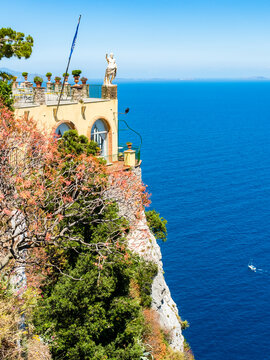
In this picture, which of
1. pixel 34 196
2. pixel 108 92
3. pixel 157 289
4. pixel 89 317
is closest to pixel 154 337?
pixel 157 289

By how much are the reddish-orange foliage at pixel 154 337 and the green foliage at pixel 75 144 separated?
12.1 meters

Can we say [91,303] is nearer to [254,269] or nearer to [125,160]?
[125,160]

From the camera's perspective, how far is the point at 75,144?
28562mm

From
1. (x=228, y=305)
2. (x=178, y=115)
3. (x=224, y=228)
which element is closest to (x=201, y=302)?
(x=228, y=305)

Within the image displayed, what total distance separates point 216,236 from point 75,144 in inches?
1680

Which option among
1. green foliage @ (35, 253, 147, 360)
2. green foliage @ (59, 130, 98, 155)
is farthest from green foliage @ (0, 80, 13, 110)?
green foliage @ (35, 253, 147, 360)

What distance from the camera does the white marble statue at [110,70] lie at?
125 ft

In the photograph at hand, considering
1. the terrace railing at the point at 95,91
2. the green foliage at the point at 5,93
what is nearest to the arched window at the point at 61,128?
the terrace railing at the point at 95,91

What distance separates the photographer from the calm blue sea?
46.2 metres

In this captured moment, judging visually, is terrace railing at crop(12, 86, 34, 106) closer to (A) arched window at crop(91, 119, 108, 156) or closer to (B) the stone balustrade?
(B) the stone balustrade

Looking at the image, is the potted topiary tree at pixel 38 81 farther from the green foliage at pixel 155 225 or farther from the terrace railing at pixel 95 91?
the green foliage at pixel 155 225

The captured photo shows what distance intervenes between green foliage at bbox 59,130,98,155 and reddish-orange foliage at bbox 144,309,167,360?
12.1m

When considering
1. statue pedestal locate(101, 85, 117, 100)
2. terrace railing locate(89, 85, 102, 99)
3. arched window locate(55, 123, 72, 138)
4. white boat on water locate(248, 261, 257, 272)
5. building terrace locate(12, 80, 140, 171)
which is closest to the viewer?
building terrace locate(12, 80, 140, 171)

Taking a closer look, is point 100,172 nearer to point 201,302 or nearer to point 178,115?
point 201,302
